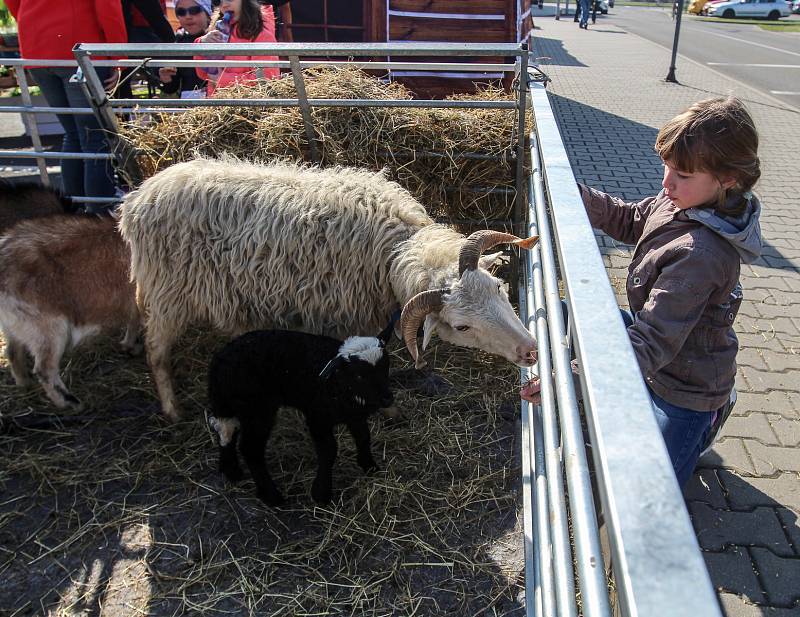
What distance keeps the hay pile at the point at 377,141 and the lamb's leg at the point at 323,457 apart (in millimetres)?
1823

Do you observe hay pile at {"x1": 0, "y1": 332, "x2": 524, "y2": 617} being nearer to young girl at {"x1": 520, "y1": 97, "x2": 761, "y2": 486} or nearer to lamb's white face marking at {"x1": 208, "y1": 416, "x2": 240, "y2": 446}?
lamb's white face marking at {"x1": 208, "y1": 416, "x2": 240, "y2": 446}

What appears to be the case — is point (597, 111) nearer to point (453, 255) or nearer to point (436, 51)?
point (436, 51)

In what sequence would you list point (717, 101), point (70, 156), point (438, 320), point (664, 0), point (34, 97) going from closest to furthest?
point (717, 101) < point (438, 320) < point (70, 156) < point (34, 97) < point (664, 0)

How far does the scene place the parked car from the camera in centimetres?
3594

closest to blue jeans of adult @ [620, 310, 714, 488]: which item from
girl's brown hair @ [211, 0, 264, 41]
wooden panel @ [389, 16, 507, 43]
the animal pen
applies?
the animal pen

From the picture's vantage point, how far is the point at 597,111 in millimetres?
10578

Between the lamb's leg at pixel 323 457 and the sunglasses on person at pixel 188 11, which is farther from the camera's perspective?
the sunglasses on person at pixel 188 11

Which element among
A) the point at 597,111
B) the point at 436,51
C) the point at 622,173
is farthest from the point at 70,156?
the point at 597,111

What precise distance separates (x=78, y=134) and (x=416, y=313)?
3.40 meters

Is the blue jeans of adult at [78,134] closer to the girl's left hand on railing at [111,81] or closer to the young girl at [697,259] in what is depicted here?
the girl's left hand on railing at [111,81]

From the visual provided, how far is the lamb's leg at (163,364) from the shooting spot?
3.30 m

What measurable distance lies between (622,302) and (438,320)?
211cm

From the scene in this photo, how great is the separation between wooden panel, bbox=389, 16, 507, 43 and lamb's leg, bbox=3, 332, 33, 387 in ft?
20.4

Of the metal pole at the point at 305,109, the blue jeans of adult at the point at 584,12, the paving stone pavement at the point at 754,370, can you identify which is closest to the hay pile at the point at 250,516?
the paving stone pavement at the point at 754,370
